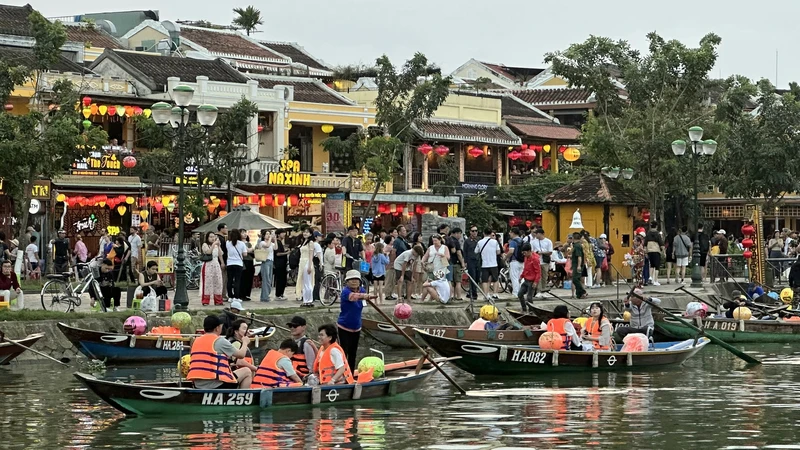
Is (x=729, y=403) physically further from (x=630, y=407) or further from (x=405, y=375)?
(x=405, y=375)

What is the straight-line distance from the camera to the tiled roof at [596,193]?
132 ft

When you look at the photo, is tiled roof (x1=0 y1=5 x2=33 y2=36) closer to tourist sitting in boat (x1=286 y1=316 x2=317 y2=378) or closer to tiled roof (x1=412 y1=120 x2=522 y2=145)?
tiled roof (x1=412 y1=120 x2=522 y2=145)

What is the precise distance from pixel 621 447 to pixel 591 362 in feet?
23.4

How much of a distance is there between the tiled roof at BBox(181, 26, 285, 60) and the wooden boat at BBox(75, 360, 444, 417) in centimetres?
4294

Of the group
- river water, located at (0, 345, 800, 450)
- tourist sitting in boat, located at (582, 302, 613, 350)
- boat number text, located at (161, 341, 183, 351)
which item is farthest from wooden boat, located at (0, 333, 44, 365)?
tourist sitting in boat, located at (582, 302, 613, 350)

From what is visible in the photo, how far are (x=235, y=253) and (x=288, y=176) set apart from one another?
19.9m

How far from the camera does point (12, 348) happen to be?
22906mm

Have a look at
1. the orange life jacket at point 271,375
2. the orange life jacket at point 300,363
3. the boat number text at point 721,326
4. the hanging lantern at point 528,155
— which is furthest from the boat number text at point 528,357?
the hanging lantern at point 528,155

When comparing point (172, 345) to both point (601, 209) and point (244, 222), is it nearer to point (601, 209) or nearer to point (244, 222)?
point (244, 222)

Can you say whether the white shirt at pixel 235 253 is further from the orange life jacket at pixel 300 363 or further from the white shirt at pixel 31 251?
the orange life jacket at pixel 300 363

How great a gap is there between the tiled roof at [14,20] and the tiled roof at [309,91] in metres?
8.55

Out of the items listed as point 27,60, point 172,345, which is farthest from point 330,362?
point 27,60

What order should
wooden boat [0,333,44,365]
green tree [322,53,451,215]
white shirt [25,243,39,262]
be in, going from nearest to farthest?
wooden boat [0,333,44,365]
white shirt [25,243,39,262]
green tree [322,53,451,215]

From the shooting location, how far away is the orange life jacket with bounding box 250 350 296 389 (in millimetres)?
18328
